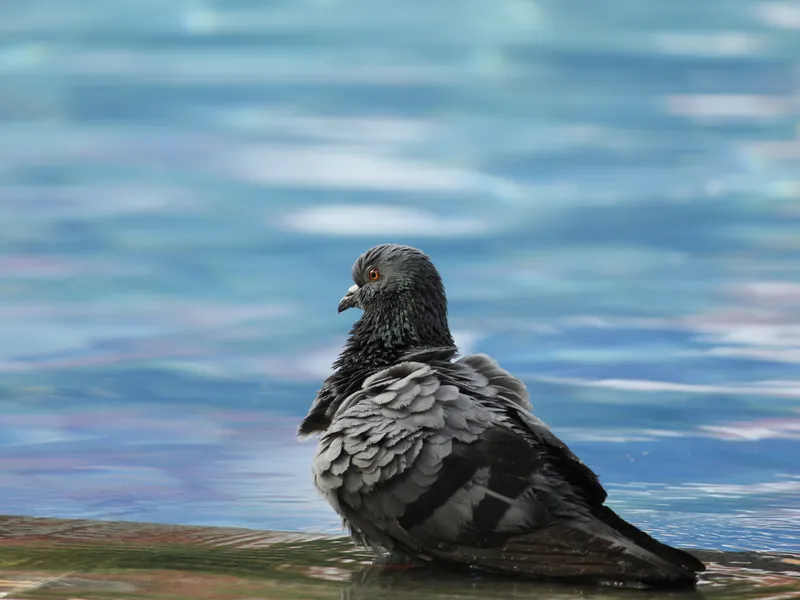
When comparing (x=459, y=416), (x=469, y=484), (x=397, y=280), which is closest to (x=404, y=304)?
(x=397, y=280)

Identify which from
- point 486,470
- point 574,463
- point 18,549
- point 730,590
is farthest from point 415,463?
point 18,549

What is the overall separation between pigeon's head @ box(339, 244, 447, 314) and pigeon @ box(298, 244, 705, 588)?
17.3 inches

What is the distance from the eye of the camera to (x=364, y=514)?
6500 mm

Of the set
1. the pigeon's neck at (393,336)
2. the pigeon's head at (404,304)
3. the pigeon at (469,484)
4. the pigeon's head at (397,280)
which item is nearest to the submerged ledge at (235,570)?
the pigeon at (469,484)

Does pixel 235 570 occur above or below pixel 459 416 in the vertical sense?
below

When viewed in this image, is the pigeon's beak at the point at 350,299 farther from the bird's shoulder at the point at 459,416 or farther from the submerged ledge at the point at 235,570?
the submerged ledge at the point at 235,570

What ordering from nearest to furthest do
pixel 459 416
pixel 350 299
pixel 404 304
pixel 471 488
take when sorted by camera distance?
pixel 471 488
pixel 459 416
pixel 404 304
pixel 350 299

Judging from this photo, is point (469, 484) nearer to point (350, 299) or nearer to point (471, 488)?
point (471, 488)

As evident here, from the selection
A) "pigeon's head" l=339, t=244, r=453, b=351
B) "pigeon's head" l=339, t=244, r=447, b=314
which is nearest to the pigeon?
"pigeon's head" l=339, t=244, r=453, b=351

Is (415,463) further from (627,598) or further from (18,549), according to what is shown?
(18,549)

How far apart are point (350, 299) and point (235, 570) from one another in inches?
87.7

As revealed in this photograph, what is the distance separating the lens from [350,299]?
788 centimetres

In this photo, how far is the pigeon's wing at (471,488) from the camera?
583 centimetres

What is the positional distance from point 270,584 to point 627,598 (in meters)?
1.86
